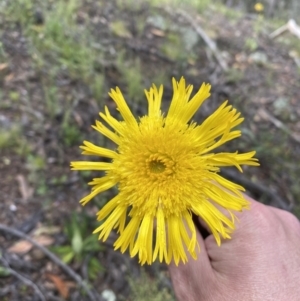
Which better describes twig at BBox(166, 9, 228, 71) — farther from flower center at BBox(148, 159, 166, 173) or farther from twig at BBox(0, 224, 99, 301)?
flower center at BBox(148, 159, 166, 173)

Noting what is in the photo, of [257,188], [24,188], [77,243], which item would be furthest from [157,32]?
[77,243]

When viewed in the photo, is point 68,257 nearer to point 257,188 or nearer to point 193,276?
point 193,276

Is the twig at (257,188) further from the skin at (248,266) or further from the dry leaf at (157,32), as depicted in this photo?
the dry leaf at (157,32)

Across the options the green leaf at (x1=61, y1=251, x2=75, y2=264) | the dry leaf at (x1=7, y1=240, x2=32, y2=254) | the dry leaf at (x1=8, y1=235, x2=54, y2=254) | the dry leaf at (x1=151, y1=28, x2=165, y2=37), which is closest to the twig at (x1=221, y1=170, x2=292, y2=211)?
the green leaf at (x1=61, y1=251, x2=75, y2=264)

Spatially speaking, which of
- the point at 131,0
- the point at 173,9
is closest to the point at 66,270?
the point at 131,0

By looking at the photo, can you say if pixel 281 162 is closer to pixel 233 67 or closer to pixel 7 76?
pixel 233 67
